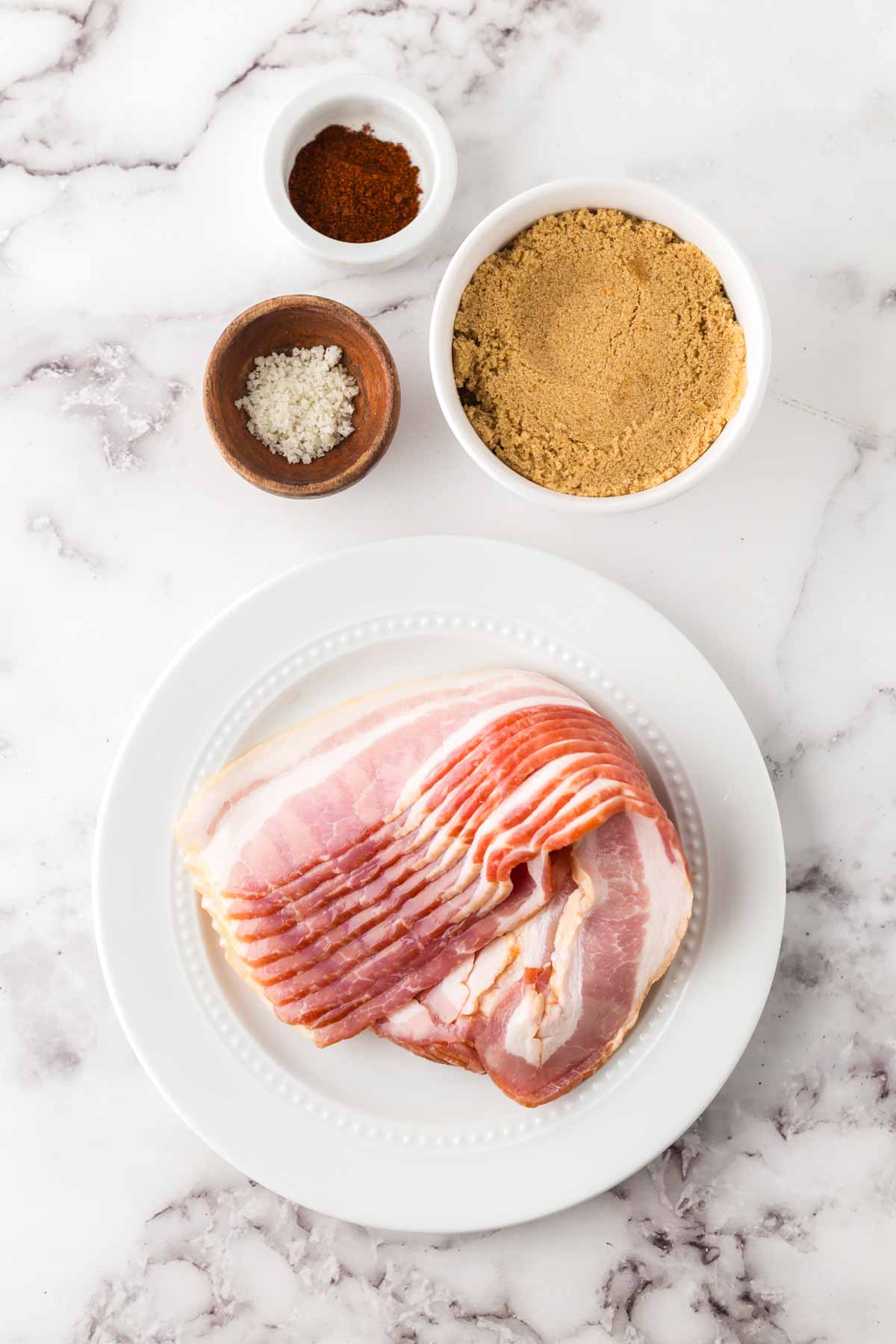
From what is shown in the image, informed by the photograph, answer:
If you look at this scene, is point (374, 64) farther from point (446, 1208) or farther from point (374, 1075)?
point (446, 1208)

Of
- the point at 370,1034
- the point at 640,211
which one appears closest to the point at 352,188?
the point at 640,211

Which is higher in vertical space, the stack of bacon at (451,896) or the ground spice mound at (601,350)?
the ground spice mound at (601,350)

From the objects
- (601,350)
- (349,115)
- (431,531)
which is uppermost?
(349,115)

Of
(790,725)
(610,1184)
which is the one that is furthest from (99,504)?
(610,1184)

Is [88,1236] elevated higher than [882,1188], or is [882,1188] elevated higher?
[88,1236]

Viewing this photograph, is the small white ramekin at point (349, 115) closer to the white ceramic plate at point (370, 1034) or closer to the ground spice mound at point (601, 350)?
the ground spice mound at point (601, 350)

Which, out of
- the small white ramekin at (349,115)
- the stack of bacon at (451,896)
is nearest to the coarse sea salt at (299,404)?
the small white ramekin at (349,115)

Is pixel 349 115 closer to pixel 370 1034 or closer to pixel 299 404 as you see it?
pixel 299 404
